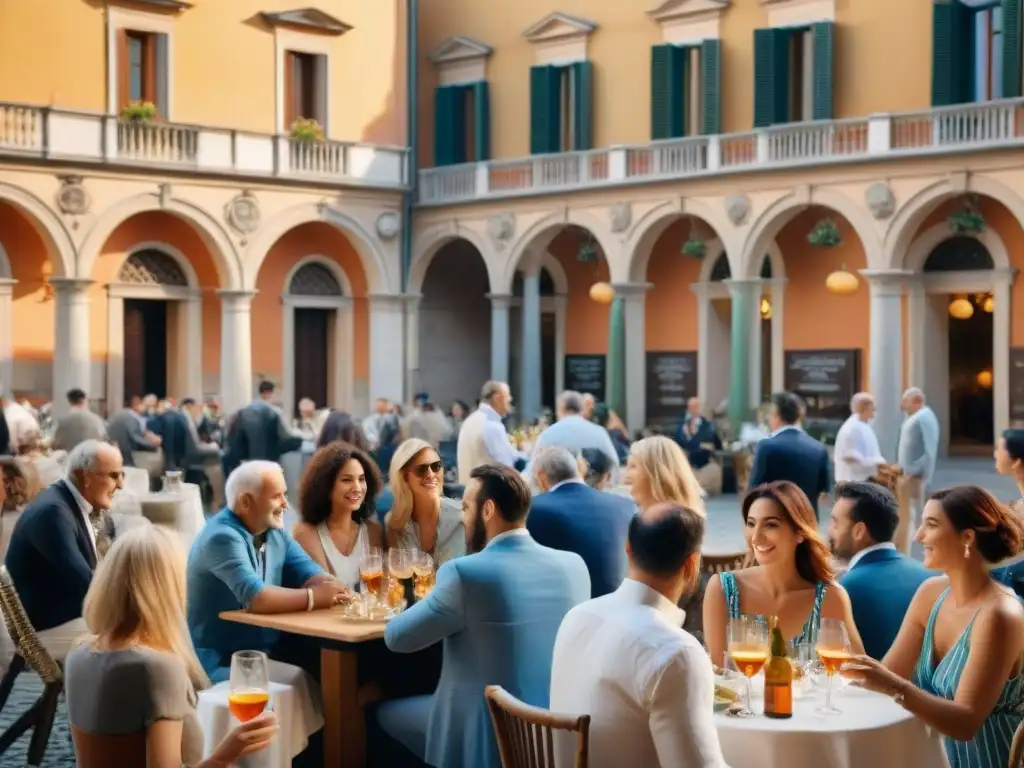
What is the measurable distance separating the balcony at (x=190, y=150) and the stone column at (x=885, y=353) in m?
8.49

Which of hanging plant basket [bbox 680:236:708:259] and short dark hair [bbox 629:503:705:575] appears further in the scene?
hanging plant basket [bbox 680:236:708:259]

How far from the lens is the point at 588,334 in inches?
1046

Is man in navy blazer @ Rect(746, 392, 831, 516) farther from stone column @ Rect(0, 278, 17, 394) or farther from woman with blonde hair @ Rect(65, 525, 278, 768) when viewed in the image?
stone column @ Rect(0, 278, 17, 394)

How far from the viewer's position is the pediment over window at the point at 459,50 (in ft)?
82.5

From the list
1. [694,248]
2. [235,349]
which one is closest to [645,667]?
[694,248]

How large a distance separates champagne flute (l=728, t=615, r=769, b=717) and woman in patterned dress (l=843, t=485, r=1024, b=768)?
334 mm

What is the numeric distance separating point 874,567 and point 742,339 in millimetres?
15852

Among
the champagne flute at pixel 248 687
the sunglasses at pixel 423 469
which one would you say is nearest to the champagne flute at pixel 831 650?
the champagne flute at pixel 248 687

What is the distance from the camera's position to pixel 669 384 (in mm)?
24953

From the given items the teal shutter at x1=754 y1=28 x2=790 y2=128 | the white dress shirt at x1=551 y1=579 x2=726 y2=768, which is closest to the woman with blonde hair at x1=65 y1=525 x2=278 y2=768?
the white dress shirt at x1=551 y1=579 x2=726 y2=768

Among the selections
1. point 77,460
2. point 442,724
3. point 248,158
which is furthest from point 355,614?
point 248,158

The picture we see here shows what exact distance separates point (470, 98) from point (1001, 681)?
71.5 ft

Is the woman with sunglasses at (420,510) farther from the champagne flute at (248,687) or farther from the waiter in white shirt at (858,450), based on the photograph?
the waiter in white shirt at (858,450)

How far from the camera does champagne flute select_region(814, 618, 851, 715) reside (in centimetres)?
476
